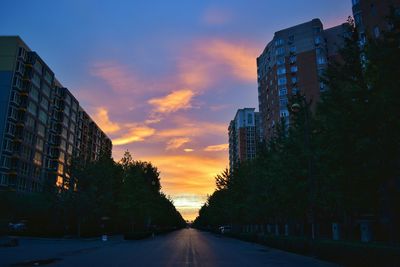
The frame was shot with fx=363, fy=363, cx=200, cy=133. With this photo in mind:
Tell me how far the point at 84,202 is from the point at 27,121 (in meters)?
33.7

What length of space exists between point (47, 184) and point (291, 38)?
69.6 m

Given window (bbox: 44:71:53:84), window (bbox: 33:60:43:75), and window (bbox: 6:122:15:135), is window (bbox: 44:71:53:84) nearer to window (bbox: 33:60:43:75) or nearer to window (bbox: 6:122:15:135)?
window (bbox: 33:60:43:75)

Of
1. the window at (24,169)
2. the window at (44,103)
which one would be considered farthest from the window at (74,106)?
the window at (24,169)

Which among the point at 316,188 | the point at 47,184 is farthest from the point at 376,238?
the point at 47,184

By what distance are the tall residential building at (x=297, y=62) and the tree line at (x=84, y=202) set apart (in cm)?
4191

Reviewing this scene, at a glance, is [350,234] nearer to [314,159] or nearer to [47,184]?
[314,159]

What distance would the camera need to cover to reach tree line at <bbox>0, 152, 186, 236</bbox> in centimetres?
4900

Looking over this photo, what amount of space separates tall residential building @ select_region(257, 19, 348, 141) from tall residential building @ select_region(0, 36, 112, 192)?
47.8 m

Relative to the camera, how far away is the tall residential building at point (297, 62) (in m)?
89.3

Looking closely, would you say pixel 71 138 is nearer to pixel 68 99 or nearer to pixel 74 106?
pixel 74 106

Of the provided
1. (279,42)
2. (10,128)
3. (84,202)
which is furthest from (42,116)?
(279,42)

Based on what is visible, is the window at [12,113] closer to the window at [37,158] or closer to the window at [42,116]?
the window at [42,116]

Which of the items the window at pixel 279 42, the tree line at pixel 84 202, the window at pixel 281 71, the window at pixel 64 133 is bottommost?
the tree line at pixel 84 202

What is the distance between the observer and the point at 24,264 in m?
16.9
